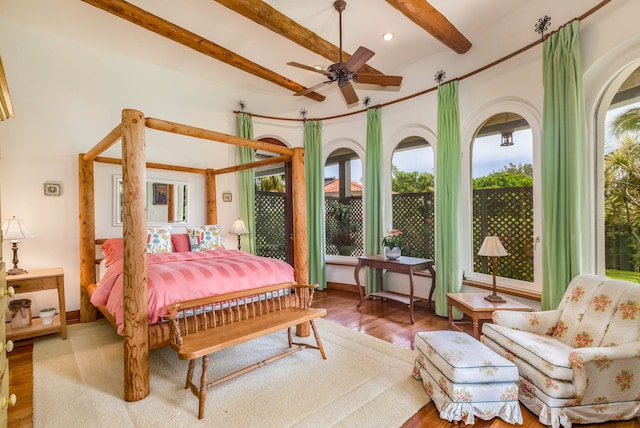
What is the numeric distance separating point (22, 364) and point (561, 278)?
4.78m

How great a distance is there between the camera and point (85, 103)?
3906 mm

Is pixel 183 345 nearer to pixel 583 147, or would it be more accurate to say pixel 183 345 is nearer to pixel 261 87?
pixel 583 147

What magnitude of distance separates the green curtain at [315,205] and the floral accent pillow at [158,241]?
87.2 inches

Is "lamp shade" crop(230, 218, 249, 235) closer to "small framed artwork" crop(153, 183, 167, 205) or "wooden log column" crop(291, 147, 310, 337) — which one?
"small framed artwork" crop(153, 183, 167, 205)

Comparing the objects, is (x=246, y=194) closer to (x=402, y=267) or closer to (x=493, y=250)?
(x=402, y=267)

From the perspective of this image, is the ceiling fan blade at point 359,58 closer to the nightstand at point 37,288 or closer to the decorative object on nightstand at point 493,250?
the decorative object on nightstand at point 493,250

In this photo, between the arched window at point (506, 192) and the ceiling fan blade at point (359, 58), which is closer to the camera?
the ceiling fan blade at point (359, 58)

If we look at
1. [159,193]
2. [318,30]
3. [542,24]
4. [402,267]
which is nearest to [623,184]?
[542,24]

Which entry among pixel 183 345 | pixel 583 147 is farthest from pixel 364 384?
pixel 583 147

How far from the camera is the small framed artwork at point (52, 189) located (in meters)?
3.64

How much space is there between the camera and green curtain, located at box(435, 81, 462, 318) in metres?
3.81

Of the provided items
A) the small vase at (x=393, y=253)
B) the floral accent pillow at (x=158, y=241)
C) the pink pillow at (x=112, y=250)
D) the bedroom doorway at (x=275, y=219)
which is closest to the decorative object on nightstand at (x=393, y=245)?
the small vase at (x=393, y=253)

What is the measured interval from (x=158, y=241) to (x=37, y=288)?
3.89ft

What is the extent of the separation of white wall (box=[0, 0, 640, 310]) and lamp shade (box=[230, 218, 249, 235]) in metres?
1.06
